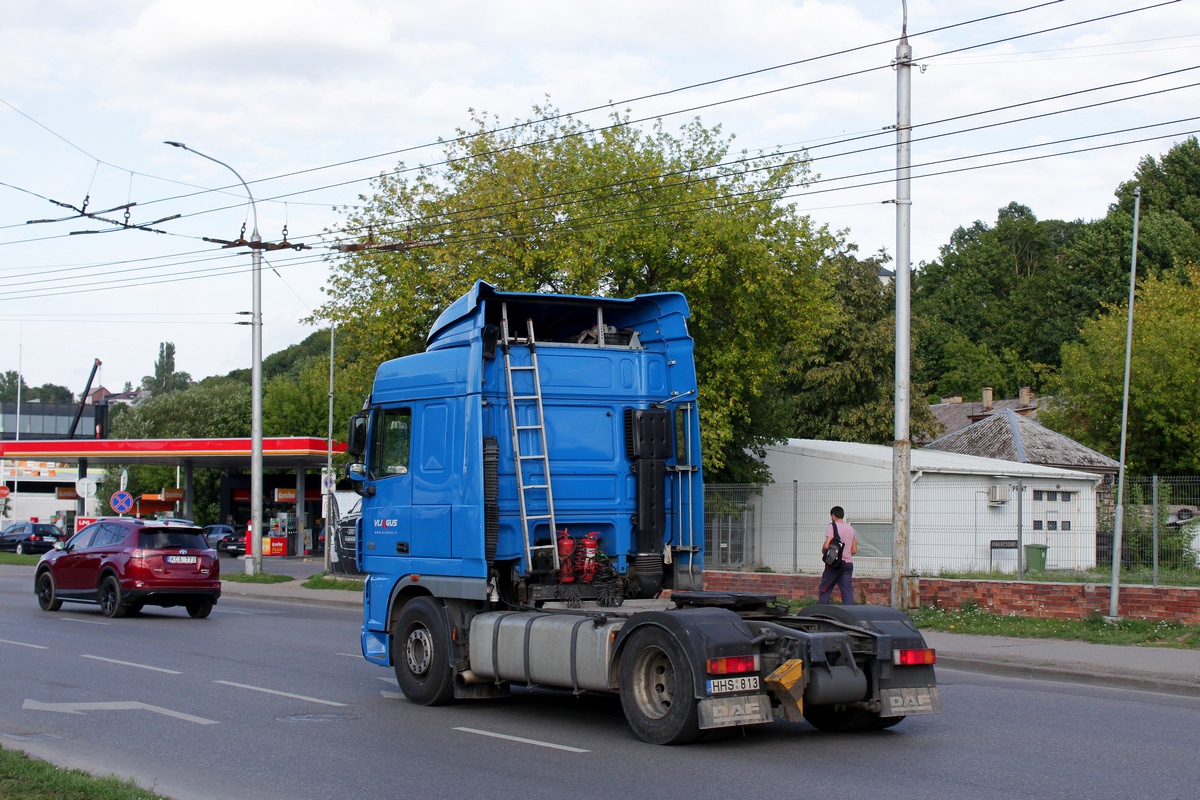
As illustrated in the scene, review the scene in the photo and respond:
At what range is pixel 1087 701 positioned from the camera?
38.1 ft

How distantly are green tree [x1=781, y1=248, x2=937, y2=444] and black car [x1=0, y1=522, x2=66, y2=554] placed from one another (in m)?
33.6

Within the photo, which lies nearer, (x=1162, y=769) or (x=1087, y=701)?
(x=1162, y=769)

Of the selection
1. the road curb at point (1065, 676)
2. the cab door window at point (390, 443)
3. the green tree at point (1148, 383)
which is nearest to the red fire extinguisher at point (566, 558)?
the cab door window at point (390, 443)

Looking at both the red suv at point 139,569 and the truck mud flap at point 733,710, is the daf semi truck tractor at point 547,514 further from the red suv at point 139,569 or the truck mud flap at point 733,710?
the red suv at point 139,569

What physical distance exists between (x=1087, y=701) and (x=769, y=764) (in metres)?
5.04

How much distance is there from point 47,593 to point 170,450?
1195 inches

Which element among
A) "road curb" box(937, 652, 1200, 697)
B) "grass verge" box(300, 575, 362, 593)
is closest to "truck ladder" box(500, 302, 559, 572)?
"road curb" box(937, 652, 1200, 697)


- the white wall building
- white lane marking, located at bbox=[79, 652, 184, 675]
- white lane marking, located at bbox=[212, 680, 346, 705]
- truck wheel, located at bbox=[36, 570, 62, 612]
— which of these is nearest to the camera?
white lane marking, located at bbox=[212, 680, 346, 705]

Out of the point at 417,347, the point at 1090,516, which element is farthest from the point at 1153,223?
the point at 417,347

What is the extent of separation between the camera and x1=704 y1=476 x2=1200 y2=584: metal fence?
17.7 metres

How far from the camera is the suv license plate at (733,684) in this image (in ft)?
26.9

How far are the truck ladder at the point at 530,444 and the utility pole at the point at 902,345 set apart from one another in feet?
29.5

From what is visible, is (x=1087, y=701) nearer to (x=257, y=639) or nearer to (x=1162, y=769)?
(x=1162, y=769)

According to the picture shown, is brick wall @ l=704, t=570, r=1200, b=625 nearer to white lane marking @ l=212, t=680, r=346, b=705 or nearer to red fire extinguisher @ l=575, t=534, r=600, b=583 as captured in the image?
red fire extinguisher @ l=575, t=534, r=600, b=583
